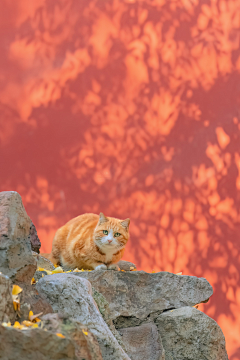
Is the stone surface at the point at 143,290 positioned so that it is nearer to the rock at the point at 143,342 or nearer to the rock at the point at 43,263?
the rock at the point at 143,342

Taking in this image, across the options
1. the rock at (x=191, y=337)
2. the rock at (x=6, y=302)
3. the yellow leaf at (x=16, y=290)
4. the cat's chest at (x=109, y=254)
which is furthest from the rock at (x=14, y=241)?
the rock at (x=191, y=337)

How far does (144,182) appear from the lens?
13.9ft

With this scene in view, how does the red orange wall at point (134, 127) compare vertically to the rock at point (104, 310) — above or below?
above

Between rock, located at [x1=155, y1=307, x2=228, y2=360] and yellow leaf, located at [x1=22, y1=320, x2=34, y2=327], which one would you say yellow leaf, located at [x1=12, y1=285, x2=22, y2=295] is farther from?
rock, located at [x1=155, y1=307, x2=228, y2=360]

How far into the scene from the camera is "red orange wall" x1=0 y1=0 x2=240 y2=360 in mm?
4004

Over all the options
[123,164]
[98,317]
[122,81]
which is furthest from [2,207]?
[122,81]

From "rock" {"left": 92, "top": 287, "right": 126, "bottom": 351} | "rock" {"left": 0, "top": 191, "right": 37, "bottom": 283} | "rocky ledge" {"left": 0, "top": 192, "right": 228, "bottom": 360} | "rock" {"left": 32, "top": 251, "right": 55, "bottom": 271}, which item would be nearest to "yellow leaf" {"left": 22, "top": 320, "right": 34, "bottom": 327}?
"rocky ledge" {"left": 0, "top": 192, "right": 228, "bottom": 360}

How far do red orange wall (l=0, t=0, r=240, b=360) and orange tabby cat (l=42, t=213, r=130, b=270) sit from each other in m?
0.74

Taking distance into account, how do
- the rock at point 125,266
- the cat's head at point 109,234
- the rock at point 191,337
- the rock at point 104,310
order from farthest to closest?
the rock at point 125,266 → the cat's head at point 109,234 → the rock at point 191,337 → the rock at point 104,310

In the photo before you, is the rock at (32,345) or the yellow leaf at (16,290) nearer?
the rock at (32,345)

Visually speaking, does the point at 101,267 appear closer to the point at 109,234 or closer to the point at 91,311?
the point at 109,234

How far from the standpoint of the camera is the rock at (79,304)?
1.79m

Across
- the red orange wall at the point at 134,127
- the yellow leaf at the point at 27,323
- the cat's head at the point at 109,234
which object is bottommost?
the yellow leaf at the point at 27,323

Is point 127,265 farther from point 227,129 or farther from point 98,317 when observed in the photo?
point 227,129
